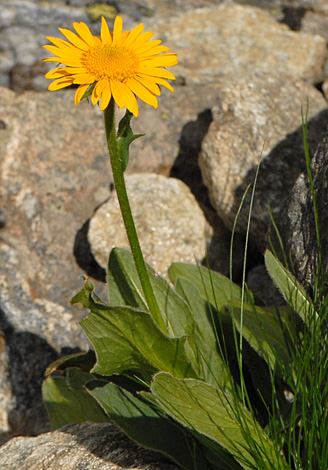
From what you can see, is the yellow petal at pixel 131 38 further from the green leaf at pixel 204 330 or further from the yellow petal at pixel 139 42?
the green leaf at pixel 204 330

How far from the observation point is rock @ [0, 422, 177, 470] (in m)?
2.20

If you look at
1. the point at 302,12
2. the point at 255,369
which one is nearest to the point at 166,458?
the point at 255,369

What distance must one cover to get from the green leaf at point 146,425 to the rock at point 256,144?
125 cm

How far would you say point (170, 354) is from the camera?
2.24 m

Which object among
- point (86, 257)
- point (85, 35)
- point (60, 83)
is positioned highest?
point (85, 35)

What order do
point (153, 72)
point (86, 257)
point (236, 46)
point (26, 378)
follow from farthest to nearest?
point (236, 46), point (86, 257), point (26, 378), point (153, 72)

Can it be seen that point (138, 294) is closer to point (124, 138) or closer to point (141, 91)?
point (124, 138)

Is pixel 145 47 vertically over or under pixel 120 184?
over

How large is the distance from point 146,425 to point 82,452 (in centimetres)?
24

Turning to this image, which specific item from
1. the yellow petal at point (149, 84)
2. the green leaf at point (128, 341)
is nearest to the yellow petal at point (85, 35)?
the yellow petal at point (149, 84)

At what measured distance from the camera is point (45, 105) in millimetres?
3973

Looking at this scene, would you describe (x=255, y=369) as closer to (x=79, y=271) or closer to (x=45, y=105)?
(x=79, y=271)

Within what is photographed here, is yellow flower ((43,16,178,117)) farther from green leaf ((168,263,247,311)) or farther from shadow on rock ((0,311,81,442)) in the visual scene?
shadow on rock ((0,311,81,442))

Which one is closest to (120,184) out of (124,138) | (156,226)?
(124,138)
